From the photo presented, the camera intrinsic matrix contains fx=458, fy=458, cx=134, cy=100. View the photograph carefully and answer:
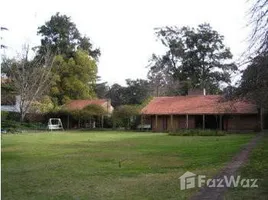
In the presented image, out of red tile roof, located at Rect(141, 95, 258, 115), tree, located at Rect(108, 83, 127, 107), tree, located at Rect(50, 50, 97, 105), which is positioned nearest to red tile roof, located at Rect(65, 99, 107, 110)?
Answer: tree, located at Rect(50, 50, 97, 105)

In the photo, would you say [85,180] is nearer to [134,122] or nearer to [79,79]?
[134,122]

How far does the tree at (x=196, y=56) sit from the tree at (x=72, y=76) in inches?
479

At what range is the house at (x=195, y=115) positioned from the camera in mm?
49438

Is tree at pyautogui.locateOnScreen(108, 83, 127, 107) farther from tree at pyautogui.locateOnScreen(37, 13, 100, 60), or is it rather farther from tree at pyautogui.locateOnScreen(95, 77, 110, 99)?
tree at pyautogui.locateOnScreen(37, 13, 100, 60)

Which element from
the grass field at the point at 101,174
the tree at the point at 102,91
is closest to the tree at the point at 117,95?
the tree at the point at 102,91

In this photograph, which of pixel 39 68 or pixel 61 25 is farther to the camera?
pixel 61 25

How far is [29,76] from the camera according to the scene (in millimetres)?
61344

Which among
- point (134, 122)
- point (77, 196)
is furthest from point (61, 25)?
point (77, 196)

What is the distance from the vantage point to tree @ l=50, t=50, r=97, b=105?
219 feet

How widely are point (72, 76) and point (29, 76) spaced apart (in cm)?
776

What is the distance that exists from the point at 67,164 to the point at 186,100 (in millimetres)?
39180

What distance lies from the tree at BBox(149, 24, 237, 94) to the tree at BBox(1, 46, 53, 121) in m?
18.3

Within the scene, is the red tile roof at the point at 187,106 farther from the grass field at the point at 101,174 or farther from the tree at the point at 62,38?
the grass field at the point at 101,174

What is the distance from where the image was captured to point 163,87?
76.0 metres
